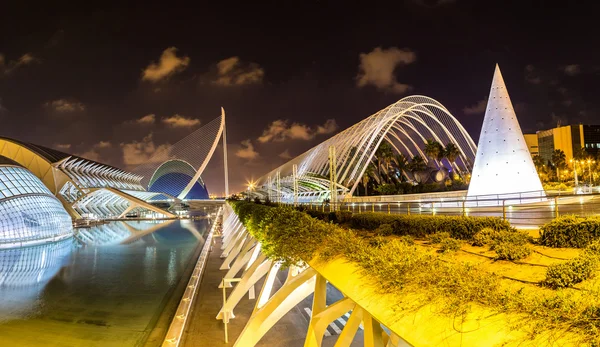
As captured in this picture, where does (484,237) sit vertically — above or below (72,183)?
below

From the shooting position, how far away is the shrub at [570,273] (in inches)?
172

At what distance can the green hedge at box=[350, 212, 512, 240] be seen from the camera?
28.5ft

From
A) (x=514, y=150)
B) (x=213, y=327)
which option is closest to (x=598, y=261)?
(x=213, y=327)

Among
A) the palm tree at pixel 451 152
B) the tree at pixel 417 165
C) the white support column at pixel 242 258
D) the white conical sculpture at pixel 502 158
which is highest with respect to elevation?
the palm tree at pixel 451 152

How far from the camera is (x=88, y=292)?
68.0ft

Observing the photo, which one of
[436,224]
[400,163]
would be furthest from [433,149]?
[436,224]

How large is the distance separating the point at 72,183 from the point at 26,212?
3298cm

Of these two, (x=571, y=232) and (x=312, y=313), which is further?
(x=312, y=313)

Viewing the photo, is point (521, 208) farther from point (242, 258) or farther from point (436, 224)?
point (242, 258)

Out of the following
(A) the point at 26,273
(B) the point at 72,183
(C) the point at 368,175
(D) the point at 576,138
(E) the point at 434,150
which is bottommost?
(A) the point at 26,273

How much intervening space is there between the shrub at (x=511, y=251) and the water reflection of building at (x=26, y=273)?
754 inches

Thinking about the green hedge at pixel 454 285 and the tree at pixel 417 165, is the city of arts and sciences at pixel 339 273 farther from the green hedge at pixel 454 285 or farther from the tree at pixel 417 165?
the tree at pixel 417 165

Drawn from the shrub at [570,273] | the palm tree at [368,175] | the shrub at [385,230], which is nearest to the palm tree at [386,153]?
the palm tree at [368,175]

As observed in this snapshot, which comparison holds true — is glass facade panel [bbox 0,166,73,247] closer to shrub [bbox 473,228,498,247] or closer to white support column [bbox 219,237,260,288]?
white support column [bbox 219,237,260,288]
